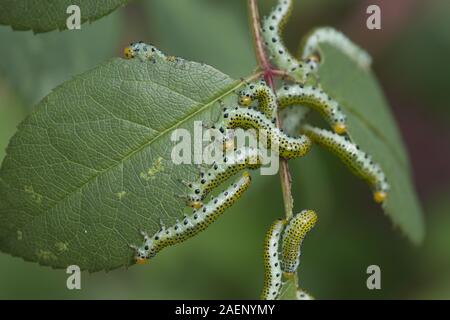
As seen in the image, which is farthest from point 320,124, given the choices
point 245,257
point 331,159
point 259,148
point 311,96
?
point 259,148

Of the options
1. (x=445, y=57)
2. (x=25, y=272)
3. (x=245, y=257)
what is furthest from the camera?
(x=445, y=57)

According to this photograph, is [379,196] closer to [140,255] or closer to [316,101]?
[316,101]

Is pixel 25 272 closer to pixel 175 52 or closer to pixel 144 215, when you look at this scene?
pixel 175 52

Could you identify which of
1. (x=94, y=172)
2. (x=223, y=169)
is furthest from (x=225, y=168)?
(x=94, y=172)

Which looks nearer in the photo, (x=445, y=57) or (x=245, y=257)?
(x=245, y=257)

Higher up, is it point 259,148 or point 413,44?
point 413,44

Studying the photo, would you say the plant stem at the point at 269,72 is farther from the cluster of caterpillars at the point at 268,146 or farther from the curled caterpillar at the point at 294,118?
the curled caterpillar at the point at 294,118

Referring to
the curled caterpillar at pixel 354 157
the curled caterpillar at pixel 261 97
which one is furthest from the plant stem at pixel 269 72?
the curled caterpillar at pixel 354 157

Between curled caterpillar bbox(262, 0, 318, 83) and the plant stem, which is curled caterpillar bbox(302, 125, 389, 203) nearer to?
curled caterpillar bbox(262, 0, 318, 83)
